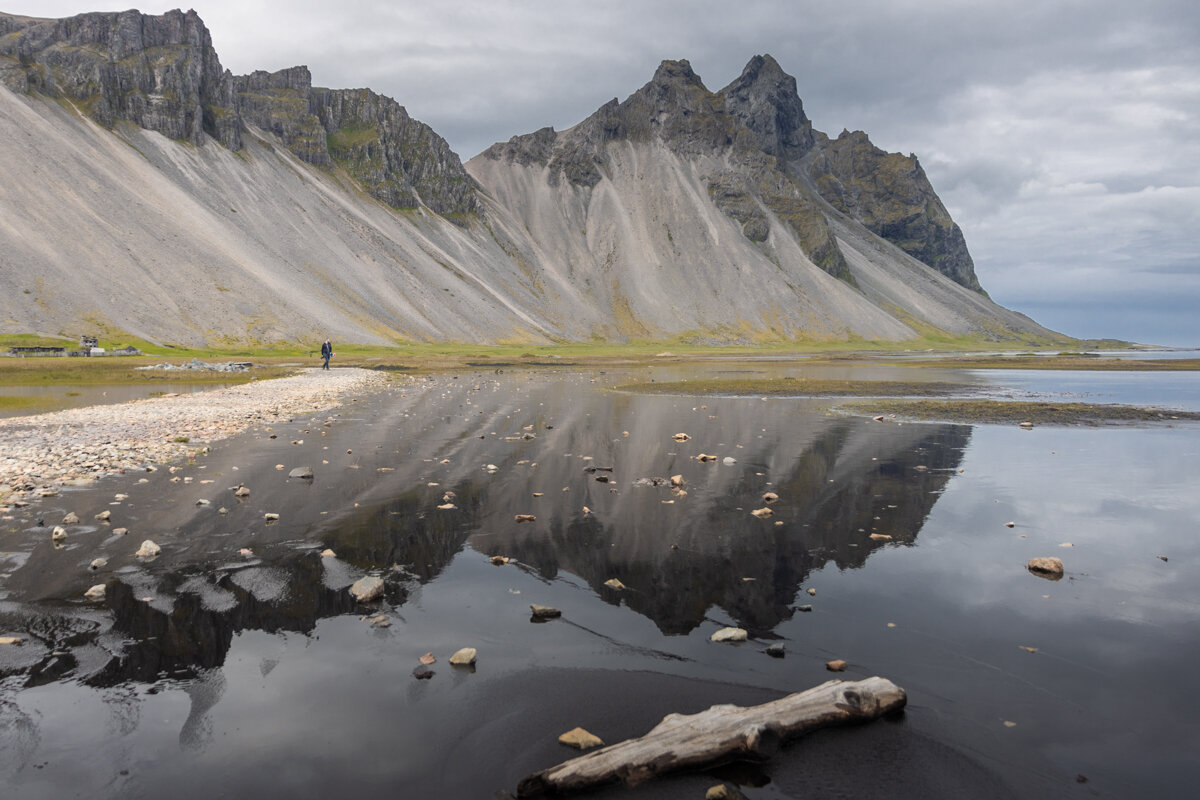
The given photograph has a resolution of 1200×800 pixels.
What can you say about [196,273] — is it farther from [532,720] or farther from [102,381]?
[532,720]

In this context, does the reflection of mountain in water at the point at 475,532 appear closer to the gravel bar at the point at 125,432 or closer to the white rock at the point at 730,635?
the white rock at the point at 730,635

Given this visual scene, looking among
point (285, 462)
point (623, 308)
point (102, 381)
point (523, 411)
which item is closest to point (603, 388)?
point (523, 411)

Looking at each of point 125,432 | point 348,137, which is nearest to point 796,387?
point 125,432

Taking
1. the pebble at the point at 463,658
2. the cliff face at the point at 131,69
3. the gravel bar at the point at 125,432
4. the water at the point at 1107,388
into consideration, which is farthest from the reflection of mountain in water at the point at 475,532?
the cliff face at the point at 131,69

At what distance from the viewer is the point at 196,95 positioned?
15362 cm

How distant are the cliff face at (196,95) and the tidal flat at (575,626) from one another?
15749 cm

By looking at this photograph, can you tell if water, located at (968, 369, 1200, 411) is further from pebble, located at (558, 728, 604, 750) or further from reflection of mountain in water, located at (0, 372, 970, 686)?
pebble, located at (558, 728, 604, 750)

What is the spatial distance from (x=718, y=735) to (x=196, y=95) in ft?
610

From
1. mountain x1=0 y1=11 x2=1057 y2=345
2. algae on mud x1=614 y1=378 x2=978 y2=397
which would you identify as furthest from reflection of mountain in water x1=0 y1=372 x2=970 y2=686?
mountain x1=0 y1=11 x2=1057 y2=345

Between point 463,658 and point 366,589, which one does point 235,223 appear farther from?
point 463,658

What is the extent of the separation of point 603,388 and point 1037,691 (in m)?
47.8

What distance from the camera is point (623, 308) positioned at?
634 feet

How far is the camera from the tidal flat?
7.31m

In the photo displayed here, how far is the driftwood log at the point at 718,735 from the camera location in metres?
6.80
